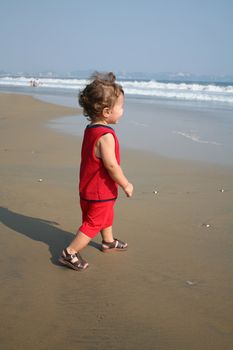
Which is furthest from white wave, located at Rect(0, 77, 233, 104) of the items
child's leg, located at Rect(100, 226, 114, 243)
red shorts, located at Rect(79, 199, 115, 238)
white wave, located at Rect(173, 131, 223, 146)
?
red shorts, located at Rect(79, 199, 115, 238)

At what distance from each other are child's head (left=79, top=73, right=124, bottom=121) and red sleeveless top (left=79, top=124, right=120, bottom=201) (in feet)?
0.40

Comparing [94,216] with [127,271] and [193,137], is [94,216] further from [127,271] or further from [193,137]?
[193,137]

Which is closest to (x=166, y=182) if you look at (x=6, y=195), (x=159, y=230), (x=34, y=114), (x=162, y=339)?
(x=159, y=230)

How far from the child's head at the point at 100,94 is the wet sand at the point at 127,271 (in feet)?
3.58

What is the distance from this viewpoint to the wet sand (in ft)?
6.12

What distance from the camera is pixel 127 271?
99.1 inches

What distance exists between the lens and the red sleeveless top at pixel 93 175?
2.54 meters

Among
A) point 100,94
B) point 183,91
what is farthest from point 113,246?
point 183,91

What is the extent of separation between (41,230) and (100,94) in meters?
1.34

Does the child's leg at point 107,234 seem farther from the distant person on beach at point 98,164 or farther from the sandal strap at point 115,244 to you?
the distant person on beach at point 98,164

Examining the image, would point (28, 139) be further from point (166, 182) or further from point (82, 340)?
point (82, 340)

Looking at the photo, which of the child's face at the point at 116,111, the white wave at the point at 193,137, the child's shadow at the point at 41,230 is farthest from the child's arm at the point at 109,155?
the white wave at the point at 193,137

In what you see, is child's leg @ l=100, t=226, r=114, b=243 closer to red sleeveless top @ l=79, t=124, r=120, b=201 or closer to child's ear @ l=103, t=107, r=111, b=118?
red sleeveless top @ l=79, t=124, r=120, b=201

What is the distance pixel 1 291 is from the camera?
86.5 inches
